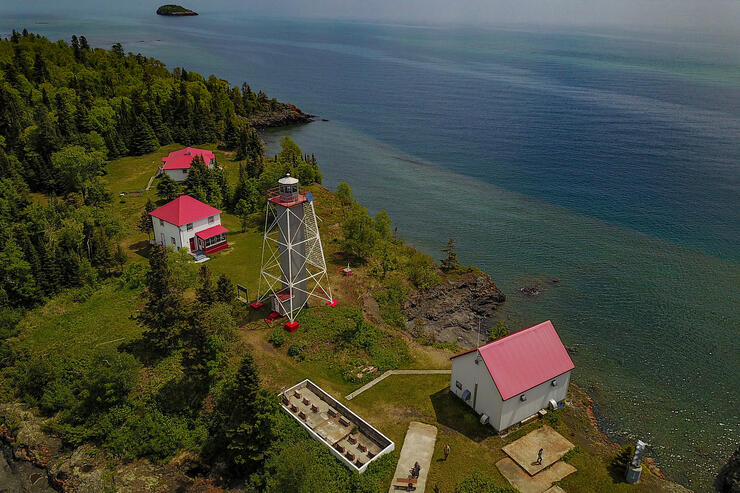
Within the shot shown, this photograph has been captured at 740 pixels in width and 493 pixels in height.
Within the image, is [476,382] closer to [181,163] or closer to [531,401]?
[531,401]

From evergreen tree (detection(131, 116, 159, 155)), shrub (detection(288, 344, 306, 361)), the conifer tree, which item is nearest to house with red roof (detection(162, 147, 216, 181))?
the conifer tree

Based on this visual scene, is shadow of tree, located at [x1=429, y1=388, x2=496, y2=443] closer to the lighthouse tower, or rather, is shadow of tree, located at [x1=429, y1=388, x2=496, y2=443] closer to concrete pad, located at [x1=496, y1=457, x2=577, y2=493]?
concrete pad, located at [x1=496, y1=457, x2=577, y2=493]

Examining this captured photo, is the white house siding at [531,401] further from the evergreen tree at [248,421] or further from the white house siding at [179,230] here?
the white house siding at [179,230]

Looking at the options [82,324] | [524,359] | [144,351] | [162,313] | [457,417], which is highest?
[524,359]

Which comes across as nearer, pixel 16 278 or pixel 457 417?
pixel 457 417

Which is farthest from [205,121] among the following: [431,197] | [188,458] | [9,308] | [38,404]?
[188,458]

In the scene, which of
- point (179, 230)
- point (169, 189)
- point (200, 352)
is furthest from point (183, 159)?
point (200, 352)

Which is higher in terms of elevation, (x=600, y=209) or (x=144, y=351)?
(x=600, y=209)
